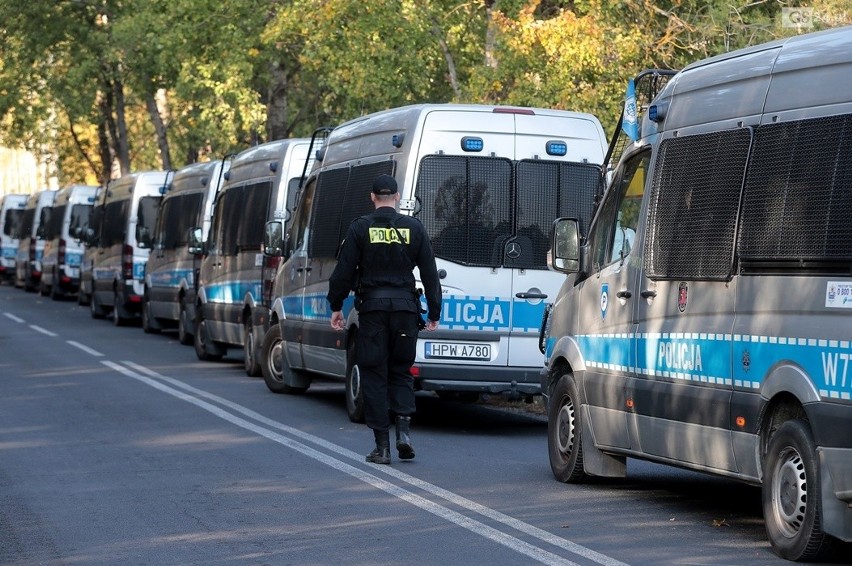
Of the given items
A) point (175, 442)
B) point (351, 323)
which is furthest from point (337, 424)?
point (175, 442)

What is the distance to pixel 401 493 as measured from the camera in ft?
32.3

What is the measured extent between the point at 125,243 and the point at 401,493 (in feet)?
67.2

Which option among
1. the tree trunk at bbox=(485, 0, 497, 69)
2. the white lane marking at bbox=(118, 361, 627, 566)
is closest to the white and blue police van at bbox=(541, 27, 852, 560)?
the white lane marking at bbox=(118, 361, 627, 566)

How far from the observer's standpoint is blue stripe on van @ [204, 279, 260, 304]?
63.3 feet

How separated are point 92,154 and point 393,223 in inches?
2511

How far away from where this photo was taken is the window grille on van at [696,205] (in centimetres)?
848

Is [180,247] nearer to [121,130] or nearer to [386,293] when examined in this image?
[386,293]

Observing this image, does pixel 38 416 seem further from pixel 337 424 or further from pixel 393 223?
pixel 393 223

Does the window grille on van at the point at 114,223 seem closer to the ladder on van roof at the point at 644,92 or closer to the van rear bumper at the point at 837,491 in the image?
the ladder on van roof at the point at 644,92

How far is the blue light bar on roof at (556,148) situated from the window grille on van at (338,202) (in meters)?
1.25

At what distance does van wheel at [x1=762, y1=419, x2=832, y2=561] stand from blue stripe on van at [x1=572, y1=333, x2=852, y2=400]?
30 centimetres

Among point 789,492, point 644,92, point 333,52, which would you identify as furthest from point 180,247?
point 789,492

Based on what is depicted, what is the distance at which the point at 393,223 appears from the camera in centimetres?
1122

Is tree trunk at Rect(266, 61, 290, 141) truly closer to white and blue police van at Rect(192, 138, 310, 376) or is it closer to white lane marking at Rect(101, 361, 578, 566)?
white and blue police van at Rect(192, 138, 310, 376)
